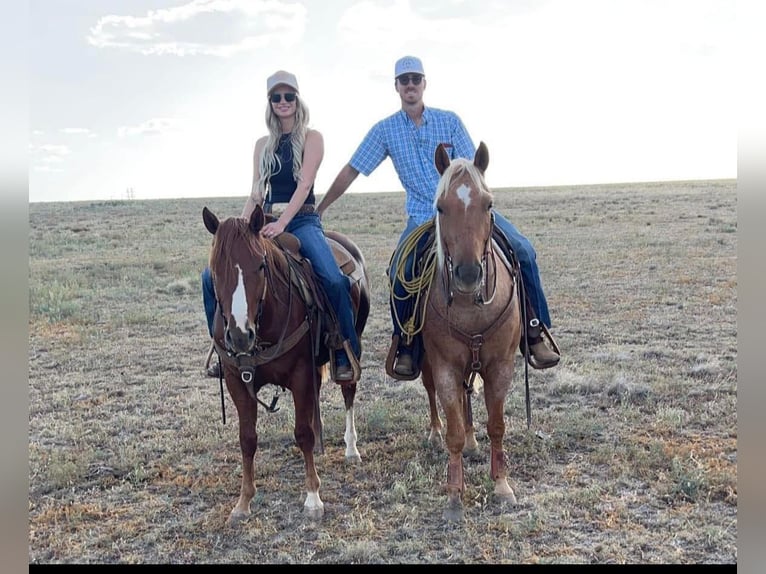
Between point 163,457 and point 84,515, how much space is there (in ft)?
3.51

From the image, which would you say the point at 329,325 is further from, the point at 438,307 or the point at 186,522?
the point at 186,522

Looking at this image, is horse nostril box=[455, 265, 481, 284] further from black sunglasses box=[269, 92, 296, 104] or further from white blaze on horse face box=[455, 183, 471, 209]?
black sunglasses box=[269, 92, 296, 104]

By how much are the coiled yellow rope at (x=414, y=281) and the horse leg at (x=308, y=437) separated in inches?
37.6

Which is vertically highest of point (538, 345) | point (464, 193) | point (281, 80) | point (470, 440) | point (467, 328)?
point (281, 80)

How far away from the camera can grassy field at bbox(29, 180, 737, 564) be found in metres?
4.34

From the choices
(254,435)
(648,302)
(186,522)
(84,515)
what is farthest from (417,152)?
(648,302)

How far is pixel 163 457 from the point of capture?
234 inches

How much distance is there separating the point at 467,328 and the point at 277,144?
2.22 metres

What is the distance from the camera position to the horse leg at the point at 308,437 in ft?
15.3

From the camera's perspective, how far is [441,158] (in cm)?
441

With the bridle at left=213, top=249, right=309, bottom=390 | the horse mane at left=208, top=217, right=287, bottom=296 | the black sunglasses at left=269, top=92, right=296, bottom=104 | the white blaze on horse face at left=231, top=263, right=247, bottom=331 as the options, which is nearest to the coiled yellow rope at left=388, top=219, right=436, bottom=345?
the bridle at left=213, top=249, right=309, bottom=390

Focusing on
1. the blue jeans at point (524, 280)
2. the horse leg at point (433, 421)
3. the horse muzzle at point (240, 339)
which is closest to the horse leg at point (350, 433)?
the horse leg at point (433, 421)

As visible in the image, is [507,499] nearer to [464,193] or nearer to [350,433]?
[350,433]

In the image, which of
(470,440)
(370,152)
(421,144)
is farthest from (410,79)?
(470,440)
